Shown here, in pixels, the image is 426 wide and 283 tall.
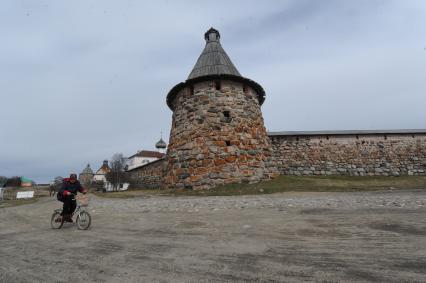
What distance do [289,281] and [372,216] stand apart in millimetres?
3864

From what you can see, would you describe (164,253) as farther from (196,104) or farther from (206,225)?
(196,104)

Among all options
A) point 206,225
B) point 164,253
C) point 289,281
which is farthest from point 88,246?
point 289,281

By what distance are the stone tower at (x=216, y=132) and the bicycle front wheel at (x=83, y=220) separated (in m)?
7.47

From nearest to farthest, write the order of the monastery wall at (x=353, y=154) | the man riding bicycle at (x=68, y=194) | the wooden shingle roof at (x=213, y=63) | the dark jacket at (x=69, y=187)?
the man riding bicycle at (x=68, y=194)
the dark jacket at (x=69, y=187)
the wooden shingle roof at (x=213, y=63)
the monastery wall at (x=353, y=154)

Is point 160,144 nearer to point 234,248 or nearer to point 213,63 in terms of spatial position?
point 213,63

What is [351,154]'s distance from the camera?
18031 mm

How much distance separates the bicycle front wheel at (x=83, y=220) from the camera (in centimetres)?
543

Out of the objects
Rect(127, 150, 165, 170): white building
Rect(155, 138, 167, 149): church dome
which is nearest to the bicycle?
Rect(155, 138, 167, 149): church dome

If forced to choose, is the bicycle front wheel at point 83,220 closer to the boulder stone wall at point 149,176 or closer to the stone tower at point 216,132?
the stone tower at point 216,132

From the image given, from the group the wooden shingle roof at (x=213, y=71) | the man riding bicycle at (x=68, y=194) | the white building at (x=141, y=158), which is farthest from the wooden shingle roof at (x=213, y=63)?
the white building at (x=141, y=158)

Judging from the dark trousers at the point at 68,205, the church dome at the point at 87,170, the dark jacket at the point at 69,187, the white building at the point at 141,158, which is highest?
the white building at the point at 141,158

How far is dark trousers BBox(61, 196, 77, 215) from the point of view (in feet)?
19.3

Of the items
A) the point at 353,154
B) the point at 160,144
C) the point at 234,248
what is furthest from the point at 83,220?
the point at 160,144

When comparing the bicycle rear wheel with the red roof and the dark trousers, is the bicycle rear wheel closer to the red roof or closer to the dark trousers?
the dark trousers
